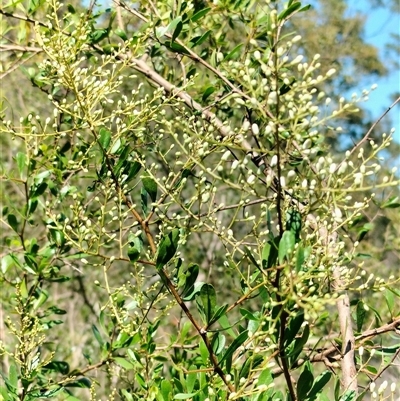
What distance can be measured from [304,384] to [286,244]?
9.3 inches

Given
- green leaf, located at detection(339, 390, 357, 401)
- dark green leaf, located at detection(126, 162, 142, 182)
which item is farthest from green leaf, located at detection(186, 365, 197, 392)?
dark green leaf, located at detection(126, 162, 142, 182)

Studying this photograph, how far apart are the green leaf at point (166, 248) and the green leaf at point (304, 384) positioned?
0.24 meters

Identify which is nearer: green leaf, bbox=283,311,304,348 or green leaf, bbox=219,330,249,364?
green leaf, bbox=283,311,304,348

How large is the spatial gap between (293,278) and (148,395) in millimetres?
375

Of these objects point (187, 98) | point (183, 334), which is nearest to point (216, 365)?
point (183, 334)

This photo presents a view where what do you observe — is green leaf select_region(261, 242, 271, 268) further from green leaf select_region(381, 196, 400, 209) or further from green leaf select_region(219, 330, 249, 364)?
green leaf select_region(381, 196, 400, 209)

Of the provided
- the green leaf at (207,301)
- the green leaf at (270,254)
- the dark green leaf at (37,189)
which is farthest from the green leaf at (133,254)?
the dark green leaf at (37,189)

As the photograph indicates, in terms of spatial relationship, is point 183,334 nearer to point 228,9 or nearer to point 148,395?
point 148,395

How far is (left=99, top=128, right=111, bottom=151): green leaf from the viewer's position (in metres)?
0.93

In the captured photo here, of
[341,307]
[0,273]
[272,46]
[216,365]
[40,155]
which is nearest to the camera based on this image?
[272,46]

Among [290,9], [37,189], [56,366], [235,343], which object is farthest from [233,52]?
[56,366]

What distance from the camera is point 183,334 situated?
122 centimetres

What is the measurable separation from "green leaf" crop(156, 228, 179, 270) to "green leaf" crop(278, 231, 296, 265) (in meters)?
0.21

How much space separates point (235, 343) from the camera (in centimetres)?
84
